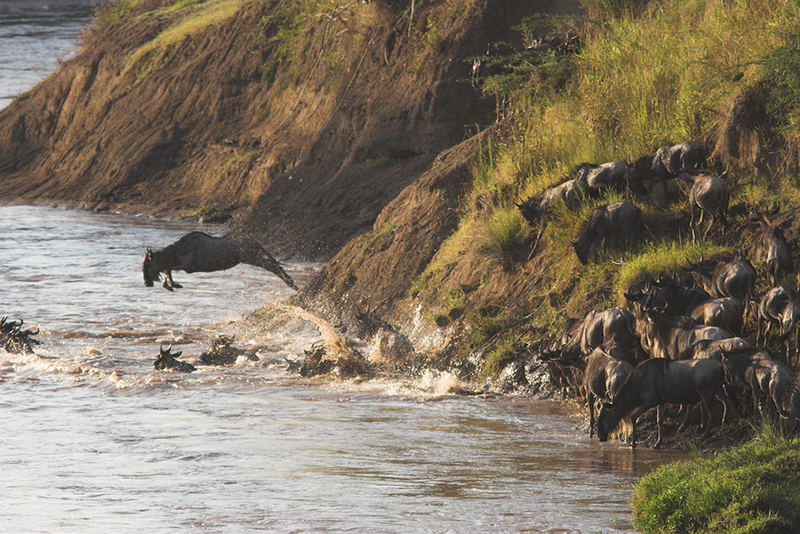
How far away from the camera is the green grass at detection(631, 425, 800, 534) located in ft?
20.5

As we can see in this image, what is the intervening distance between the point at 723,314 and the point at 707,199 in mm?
1867

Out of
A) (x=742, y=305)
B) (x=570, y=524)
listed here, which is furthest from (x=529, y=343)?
(x=570, y=524)

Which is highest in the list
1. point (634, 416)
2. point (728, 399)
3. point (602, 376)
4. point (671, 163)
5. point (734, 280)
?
point (671, 163)

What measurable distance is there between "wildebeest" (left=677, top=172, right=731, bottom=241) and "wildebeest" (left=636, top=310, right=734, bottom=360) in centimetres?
180

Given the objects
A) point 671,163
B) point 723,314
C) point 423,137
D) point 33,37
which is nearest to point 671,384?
point 723,314

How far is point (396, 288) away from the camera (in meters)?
13.5

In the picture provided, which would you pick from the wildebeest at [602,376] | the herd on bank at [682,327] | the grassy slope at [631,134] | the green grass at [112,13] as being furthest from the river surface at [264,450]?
the green grass at [112,13]

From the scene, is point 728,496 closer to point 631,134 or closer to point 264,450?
point 264,450

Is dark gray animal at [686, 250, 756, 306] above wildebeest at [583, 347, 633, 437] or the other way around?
above

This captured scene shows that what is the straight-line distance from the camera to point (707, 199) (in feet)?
33.7

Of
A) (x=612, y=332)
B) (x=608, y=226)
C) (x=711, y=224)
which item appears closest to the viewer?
(x=612, y=332)

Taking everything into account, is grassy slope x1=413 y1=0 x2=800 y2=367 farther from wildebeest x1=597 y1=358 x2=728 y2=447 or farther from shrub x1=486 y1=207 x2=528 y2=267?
wildebeest x1=597 y1=358 x2=728 y2=447

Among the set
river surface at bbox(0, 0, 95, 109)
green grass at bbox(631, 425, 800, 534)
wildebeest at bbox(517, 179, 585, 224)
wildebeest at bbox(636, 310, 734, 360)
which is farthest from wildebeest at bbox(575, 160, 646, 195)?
river surface at bbox(0, 0, 95, 109)

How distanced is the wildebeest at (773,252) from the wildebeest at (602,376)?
1756 millimetres
